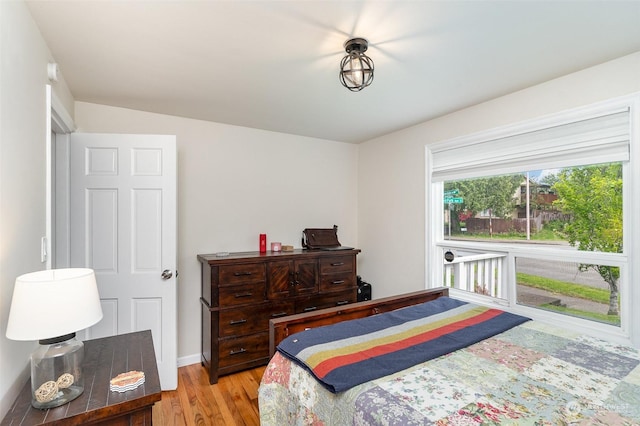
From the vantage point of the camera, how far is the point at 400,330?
1841 millimetres

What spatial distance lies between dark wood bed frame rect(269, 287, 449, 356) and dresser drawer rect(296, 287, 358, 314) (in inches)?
44.4

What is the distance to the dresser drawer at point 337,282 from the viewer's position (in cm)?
339

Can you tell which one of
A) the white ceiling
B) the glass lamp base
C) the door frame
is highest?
the white ceiling

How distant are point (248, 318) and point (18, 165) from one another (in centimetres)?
210

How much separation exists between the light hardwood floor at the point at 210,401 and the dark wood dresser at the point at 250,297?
0.10 metres

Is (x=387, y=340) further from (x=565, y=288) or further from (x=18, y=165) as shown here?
(x=18, y=165)

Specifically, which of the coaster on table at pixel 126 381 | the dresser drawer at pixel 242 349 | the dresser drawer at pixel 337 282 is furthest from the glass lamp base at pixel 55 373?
the dresser drawer at pixel 337 282

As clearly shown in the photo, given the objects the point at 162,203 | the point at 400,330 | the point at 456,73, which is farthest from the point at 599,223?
the point at 162,203

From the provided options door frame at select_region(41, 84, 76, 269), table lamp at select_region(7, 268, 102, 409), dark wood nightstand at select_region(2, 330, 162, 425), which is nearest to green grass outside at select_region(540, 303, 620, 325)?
dark wood nightstand at select_region(2, 330, 162, 425)

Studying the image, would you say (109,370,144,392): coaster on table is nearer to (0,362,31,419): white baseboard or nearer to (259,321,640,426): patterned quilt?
(0,362,31,419): white baseboard

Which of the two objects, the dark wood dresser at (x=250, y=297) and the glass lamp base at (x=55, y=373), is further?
the dark wood dresser at (x=250, y=297)

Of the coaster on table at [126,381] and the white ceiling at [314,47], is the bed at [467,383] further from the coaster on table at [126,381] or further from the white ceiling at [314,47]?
the white ceiling at [314,47]

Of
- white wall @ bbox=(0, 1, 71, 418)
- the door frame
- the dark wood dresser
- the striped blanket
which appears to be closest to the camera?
white wall @ bbox=(0, 1, 71, 418)

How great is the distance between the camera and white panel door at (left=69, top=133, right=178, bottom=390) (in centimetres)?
249
